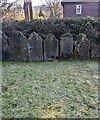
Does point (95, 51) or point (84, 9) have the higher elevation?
point (84, 9)

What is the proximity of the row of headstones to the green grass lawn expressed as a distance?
307 mm

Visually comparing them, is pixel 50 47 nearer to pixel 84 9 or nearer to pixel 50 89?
pixel 50 89

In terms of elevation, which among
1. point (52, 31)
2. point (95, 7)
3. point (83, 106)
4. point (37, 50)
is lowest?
point (83, 106)

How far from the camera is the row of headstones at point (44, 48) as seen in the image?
19.2 ft

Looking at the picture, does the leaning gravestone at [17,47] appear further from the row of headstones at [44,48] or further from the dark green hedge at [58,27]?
the dark green hedge at [58,27]

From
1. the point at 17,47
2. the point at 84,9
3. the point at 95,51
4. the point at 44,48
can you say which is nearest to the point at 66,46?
the point at 44,48

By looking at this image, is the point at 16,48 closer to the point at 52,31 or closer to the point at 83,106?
the point at 52,31

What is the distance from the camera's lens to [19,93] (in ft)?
12.3

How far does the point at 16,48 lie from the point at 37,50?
19.5 inches

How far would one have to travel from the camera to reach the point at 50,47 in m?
5.89

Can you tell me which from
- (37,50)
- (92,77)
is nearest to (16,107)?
(92,77)

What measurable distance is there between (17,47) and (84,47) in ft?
5.10

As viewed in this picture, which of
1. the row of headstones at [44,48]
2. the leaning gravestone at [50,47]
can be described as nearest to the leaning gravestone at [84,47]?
the row of headstones at [44,48]

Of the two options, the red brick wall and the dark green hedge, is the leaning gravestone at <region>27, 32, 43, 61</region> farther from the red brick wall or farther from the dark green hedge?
the red brick wall
